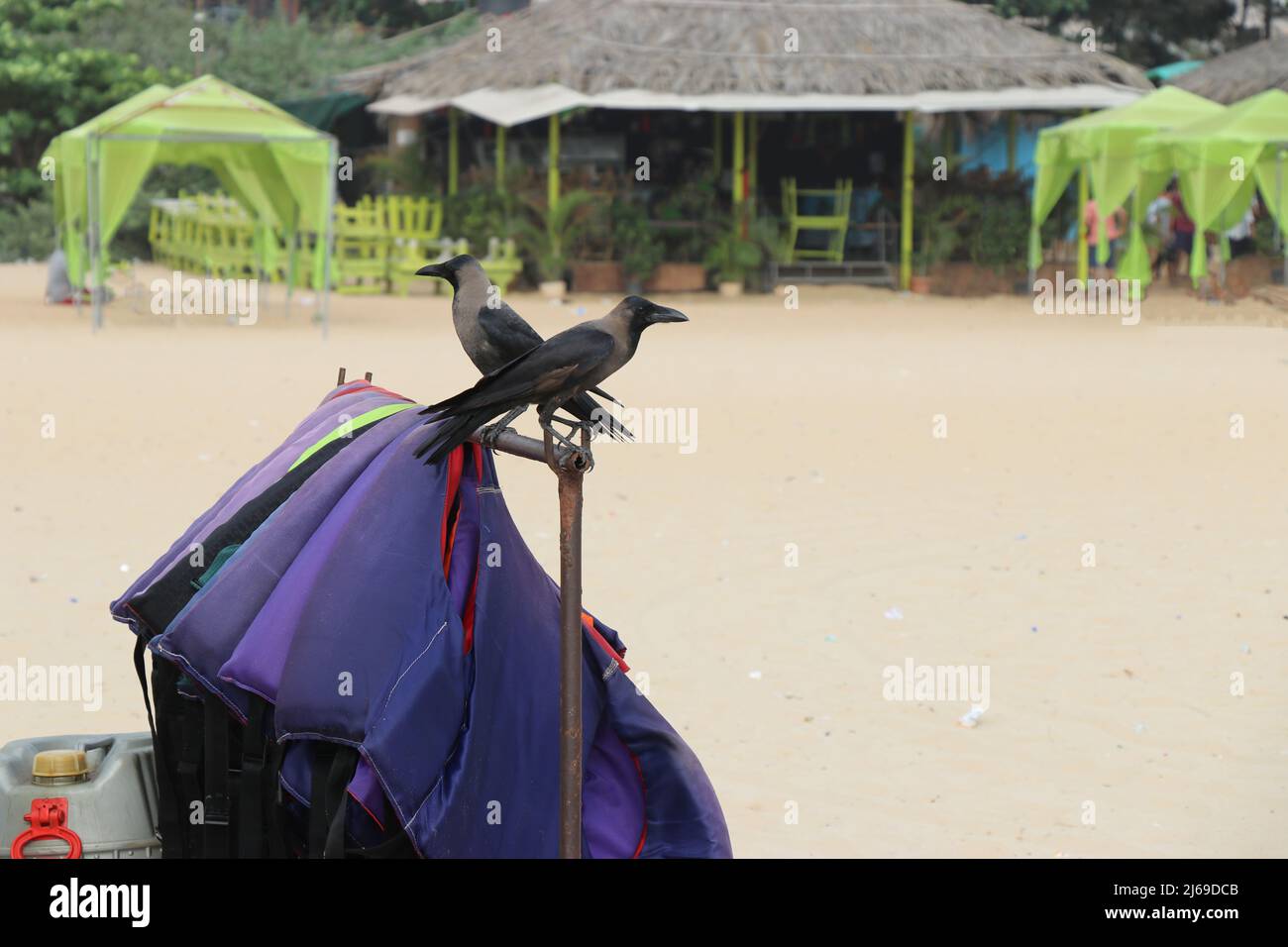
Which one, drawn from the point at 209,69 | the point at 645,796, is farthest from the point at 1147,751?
the point at 209,69

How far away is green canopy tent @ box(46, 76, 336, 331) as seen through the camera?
15203 mm

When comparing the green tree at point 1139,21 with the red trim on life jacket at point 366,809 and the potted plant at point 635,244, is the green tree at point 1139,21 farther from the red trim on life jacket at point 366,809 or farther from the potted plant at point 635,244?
the red trim on life jacket at point 366,809

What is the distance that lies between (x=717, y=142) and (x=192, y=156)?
22.1 ft

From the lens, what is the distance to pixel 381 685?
221 centimetres

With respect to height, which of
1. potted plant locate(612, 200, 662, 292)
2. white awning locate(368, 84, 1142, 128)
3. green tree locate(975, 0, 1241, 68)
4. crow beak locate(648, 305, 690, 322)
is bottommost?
crow beak locate(648, 305, 690, 322)

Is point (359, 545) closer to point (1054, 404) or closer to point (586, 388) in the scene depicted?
point (586, 388)

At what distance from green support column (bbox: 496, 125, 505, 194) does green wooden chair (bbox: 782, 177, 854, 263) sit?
327cm

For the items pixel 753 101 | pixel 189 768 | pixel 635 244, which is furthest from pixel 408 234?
pixel 189 768

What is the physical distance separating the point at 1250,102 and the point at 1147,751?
577 inches

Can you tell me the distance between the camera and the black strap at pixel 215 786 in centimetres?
233

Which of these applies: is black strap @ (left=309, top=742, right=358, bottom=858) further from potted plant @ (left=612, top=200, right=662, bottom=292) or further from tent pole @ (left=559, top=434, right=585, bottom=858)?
potted plant @ (left=612, top=200, right=662, bottom=292)

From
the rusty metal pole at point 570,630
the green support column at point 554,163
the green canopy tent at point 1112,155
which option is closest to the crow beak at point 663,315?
the rusty metal pole at point 570,630

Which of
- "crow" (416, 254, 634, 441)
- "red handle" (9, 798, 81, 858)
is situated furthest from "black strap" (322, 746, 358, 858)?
"crow" (416, 254, 634, 441)

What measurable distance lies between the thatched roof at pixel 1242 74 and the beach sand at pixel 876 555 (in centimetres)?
1027
